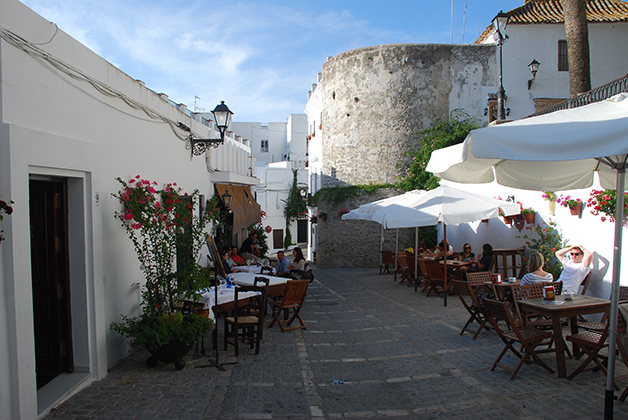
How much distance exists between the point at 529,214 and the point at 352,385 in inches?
259

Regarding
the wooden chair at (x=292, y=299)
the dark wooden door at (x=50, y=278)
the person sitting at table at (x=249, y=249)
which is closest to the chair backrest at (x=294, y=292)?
the wooden chair at (x=292, y=299)

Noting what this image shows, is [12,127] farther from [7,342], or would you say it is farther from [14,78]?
[7,342]

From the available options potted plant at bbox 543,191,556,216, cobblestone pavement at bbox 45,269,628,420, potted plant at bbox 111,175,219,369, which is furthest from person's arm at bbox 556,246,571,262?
potted plant at bbox 111,175,219,369

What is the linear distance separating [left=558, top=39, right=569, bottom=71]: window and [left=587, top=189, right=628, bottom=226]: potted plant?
1238cm

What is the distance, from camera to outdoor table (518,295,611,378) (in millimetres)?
4613

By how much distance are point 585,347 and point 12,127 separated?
5.72m

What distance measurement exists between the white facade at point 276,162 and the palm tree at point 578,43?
20.1 meters

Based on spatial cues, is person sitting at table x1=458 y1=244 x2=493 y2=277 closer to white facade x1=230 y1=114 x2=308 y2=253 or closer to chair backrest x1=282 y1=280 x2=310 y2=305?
chair backrest x1=282 y1=280 x2=310 y2=305

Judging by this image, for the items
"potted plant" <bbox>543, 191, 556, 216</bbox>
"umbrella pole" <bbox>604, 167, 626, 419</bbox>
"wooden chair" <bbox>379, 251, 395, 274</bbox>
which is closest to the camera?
"umbrella pole" <bbox>604, 167, 626, 419</bbox>

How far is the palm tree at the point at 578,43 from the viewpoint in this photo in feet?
42.8

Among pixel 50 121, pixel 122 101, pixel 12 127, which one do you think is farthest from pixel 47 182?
pixel 122 101

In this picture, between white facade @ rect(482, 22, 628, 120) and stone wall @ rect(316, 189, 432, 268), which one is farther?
stone wall @ rect(316, 189, 432, 268)

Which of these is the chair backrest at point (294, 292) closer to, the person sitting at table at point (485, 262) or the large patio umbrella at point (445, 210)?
the large patio umbrella at point (445, 210)

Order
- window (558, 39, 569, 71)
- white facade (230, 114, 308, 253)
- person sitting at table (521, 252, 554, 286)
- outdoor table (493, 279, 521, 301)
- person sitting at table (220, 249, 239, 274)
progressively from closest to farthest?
person sitting at table (521, 252, 554, 286) → outdoor table (493, 279, 521, 301) → person sitting at table (220, 249, 239, 274) → window (558, 39, 569, 71) → white facade (230, 114, 308, 253)
